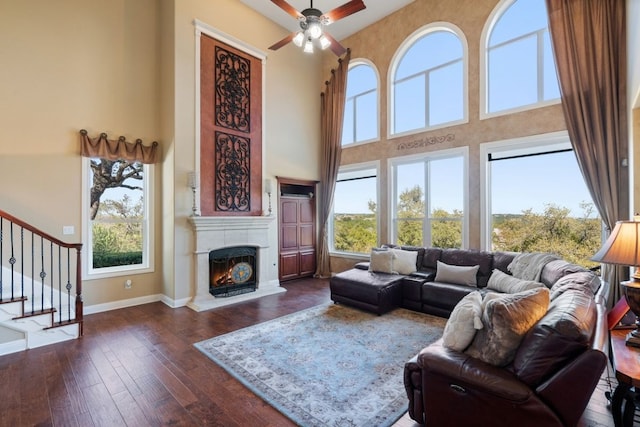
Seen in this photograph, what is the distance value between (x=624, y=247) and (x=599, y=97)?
3086mm

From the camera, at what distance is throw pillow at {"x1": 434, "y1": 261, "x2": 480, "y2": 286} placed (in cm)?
453

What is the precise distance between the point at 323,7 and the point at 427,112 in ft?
9.80

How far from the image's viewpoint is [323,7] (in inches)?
238

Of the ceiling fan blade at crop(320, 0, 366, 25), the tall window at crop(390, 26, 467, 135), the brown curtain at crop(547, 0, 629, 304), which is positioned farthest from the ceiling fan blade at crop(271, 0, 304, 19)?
the brown curtain at crop(547, 0, 629, 304)

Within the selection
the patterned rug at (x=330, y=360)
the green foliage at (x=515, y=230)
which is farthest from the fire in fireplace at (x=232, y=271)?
the green foliage at (x=515, y=230)

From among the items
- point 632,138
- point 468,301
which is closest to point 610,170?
point 632,138

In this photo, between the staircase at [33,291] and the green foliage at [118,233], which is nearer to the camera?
the staircase at [33,291]

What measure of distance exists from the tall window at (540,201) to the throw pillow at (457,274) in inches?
36.9

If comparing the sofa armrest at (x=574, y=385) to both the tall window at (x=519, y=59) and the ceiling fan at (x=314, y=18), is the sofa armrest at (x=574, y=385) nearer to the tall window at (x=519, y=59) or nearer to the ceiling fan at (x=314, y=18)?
the ceiling fan at (x=314, y=18)

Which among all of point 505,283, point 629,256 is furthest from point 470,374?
point 505,283

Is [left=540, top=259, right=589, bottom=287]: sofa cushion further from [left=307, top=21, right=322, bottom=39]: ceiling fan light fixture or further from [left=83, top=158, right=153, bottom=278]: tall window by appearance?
[left=83, top=158, right=153, bottom=278]: tall window

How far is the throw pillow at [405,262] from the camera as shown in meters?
5.18

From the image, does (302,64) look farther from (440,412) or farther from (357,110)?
(440,412)

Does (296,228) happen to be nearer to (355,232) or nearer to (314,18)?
(355,232)
